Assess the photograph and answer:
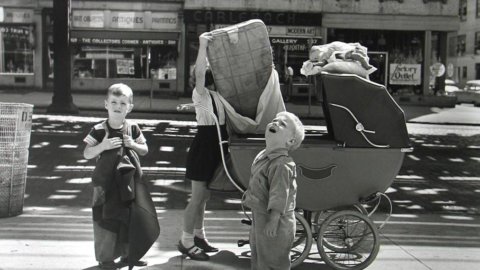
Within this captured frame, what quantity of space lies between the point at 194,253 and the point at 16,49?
2548cm

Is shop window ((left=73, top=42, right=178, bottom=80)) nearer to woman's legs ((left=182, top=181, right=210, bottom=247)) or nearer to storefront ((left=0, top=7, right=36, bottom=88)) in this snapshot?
storefront ((left=0, top=7, right=36, bottom=88))

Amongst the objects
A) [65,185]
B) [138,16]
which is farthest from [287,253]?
[138,16]

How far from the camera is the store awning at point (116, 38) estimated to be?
91.2 feet

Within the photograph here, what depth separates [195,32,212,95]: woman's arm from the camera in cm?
514

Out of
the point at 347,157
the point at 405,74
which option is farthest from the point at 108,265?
the point at 405,74

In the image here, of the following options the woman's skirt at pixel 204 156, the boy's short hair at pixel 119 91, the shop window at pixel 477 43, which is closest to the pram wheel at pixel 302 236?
the woman's skirt at pixel 204 156

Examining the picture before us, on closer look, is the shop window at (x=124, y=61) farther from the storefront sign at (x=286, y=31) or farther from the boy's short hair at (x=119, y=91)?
the boy's short hair at (x=119, y=91)

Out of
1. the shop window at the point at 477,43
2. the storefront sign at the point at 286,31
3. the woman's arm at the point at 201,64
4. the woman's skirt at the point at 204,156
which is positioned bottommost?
the woman's skirt at the point at 204,156

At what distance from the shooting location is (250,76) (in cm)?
535

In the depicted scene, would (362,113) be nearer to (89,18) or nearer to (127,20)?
(127,20)

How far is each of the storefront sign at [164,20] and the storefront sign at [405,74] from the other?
10.3 metres

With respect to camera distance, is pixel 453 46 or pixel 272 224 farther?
pixel 453 46

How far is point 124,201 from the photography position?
4.76 metres

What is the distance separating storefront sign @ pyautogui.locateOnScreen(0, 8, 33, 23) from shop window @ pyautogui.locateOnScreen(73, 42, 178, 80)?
2.62m
